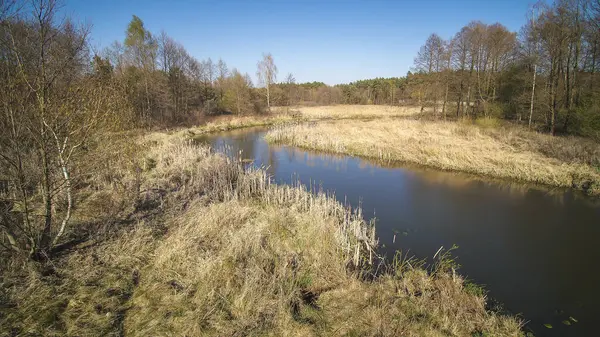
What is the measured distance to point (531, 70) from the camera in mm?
20734

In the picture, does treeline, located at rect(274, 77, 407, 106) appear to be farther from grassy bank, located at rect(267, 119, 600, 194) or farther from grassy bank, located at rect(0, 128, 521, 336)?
grassy bank, located at rect(0, 128, 521, 336)

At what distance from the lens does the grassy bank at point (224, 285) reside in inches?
138

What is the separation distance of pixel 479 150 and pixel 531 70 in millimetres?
13091

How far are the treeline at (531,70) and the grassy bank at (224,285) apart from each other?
13.5 metres

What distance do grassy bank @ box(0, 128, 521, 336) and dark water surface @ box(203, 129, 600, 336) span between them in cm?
106

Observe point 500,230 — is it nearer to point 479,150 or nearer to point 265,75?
point 479,150

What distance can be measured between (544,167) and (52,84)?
14.6 m

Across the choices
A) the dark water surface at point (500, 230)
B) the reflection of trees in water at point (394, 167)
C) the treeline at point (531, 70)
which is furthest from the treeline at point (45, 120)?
the treeline at point (531, 70)

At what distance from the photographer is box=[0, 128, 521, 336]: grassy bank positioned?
3504mm

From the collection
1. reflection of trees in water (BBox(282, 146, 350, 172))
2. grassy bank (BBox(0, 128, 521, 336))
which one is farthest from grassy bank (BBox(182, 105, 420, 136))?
grassy bank (BBox(0, 128, 521, 336))

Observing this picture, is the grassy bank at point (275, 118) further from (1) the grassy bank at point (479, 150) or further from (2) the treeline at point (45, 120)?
(2) the treeline at point (45, 120)

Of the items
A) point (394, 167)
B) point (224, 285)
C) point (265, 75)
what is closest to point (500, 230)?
point (394, 167)

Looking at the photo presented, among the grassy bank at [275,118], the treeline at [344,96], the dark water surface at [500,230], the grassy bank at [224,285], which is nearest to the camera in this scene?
the grassy bank at [224,285]

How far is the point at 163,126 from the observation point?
23938 mm
